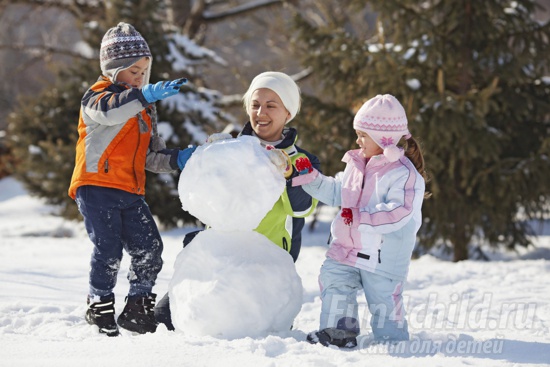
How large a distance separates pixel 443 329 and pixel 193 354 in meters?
1.66

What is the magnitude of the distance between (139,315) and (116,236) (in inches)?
17.3

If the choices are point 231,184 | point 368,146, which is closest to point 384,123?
point 368,146

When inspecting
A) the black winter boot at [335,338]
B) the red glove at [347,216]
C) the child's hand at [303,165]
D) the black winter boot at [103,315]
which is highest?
the child's hand at [303,165]

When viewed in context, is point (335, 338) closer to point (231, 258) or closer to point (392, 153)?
point (231, 258)

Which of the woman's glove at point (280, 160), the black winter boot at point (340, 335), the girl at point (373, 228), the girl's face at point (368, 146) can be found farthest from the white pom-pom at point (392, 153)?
the black winter boot at point (340, 335)

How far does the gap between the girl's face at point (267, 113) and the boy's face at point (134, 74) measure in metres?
0.63

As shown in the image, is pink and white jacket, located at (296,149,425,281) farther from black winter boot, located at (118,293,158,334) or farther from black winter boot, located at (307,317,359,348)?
black winter boot, located at (118,293,158,334)

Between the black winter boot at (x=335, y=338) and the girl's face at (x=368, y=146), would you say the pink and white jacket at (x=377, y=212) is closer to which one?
the girl's face at (x=368, y=146)

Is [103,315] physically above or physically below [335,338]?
below

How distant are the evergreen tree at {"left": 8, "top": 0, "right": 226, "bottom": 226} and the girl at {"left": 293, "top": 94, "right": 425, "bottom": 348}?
18.0 ft

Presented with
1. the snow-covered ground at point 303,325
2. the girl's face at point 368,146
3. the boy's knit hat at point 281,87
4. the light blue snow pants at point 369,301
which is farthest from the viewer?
the boy's knit hat at point 281,87

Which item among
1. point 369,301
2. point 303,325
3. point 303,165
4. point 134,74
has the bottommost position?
point 303,325

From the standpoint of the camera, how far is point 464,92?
696 centimetres

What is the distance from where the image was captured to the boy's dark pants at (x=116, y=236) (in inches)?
128
